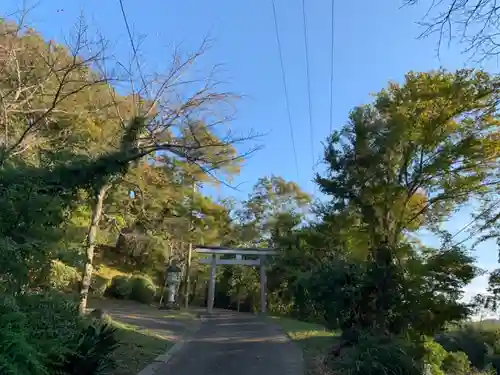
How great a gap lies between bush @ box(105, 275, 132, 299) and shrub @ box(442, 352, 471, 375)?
15.9m

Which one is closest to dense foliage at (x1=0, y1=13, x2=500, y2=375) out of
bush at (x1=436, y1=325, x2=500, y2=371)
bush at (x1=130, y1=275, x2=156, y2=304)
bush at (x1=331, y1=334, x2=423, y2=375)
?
bush at (x1=331, y1=334, x2=423, y2=375)

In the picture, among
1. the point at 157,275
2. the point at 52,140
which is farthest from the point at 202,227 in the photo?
the point at 52,140

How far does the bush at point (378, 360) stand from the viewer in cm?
812

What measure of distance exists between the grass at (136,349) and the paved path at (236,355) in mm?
392

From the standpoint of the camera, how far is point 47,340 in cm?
521

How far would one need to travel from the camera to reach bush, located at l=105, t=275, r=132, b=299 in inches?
950

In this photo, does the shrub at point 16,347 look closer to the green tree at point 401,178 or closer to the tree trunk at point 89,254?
the tree trunk at point 89,254

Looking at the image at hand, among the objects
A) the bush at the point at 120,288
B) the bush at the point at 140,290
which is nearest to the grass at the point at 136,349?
the bush at the point at 120,288

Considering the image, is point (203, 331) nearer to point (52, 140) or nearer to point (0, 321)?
point (52, 140)

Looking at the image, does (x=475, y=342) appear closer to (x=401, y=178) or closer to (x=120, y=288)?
(x=401, y=178)

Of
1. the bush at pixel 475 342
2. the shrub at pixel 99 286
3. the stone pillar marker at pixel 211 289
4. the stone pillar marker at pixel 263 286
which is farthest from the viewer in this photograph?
the stone pillar marker at pixel 263 286

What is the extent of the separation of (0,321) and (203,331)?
1049cm

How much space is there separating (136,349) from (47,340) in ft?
14.2

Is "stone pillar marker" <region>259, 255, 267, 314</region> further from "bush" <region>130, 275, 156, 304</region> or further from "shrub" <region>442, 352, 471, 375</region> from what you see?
"shrub" <region>442, 352, 471, 375</region>
